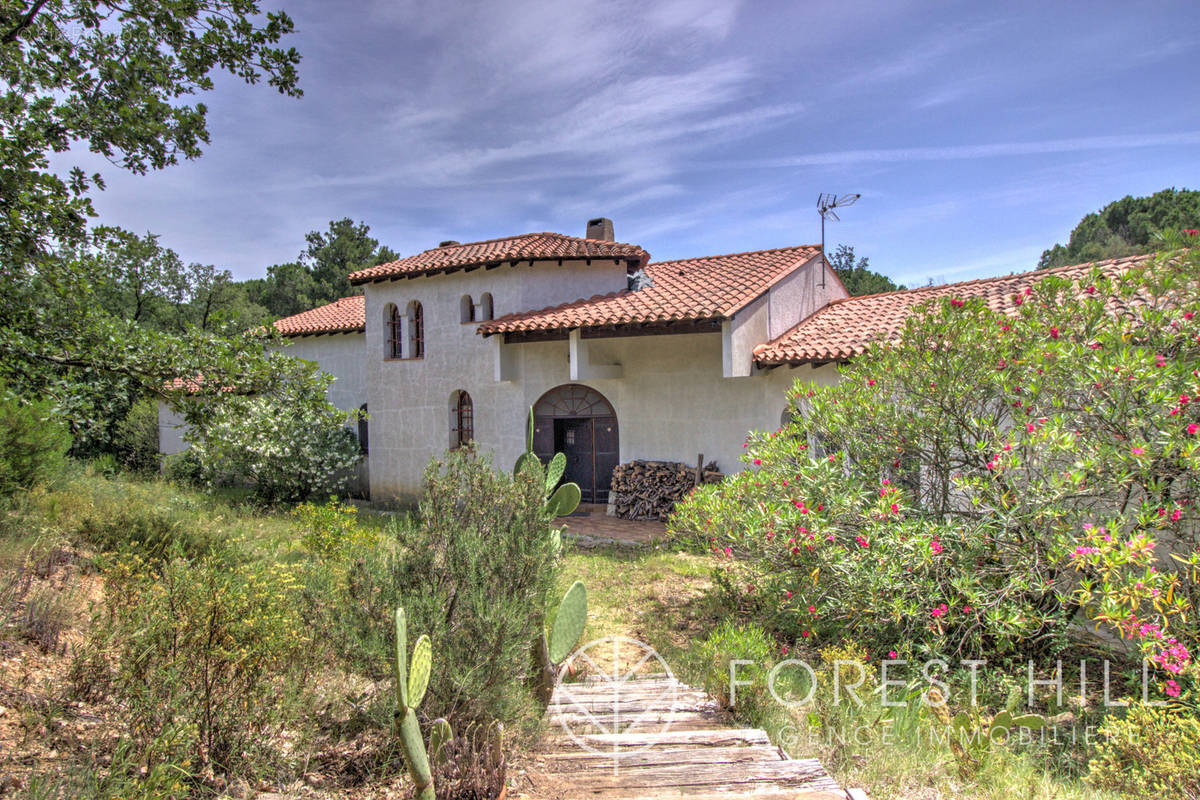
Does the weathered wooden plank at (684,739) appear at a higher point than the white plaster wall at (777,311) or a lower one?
lower

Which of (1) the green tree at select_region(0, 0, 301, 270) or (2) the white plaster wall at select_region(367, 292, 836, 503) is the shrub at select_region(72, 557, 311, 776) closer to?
(1) the green tree at select_region(0, 0, 301, 270)

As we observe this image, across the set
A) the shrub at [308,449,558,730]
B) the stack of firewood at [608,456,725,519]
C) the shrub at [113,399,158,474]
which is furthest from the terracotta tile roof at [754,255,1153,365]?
the shrub at [113,399,158,474]

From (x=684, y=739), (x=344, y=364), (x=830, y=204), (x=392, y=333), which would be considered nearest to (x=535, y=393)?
(x=392, y=333)

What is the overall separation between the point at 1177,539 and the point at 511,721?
5.88 m

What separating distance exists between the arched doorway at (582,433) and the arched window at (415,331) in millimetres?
3615

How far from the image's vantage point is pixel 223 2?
18.2ft

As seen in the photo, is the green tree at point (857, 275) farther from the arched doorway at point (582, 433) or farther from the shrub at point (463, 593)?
the shrub at point (463, 593)

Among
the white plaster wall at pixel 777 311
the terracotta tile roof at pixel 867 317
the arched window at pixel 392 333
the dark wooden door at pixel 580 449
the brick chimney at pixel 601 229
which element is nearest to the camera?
the terracotta tile roof at pixel 867 317

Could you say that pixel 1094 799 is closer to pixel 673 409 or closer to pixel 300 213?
pixel 673 409

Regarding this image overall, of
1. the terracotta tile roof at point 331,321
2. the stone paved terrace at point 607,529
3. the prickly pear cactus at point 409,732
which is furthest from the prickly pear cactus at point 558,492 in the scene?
the terracotta tile roof at point 331,321

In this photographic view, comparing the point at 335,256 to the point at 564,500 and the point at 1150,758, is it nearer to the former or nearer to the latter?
the point at 564,500

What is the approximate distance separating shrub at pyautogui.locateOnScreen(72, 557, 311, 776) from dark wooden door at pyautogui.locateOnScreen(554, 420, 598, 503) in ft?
34.4

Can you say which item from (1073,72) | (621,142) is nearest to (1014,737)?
(1073,72)

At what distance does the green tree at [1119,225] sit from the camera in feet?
111
